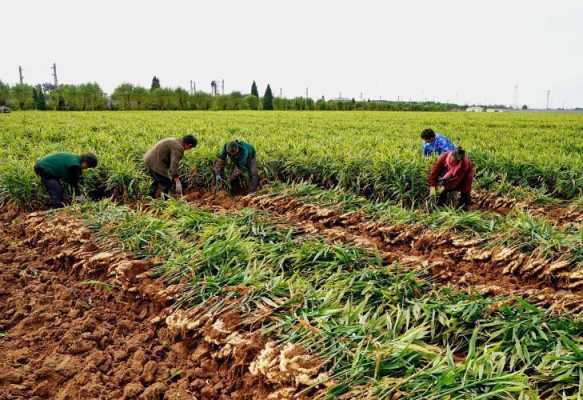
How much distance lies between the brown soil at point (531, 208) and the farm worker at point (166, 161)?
434 cm

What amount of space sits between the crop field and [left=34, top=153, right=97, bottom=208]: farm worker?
47cm

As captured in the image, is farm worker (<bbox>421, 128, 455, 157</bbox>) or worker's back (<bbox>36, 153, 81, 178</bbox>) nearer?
worker's back (<bbox>36, 153, 81, 178</bbox>)

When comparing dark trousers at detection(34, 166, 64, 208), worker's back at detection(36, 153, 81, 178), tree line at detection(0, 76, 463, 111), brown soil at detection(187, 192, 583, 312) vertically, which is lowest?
brown soil at detection(187, 192, 583, 312)

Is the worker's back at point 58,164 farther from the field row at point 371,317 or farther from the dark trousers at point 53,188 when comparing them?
the field row at point 371,317

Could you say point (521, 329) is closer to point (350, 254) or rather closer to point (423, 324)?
point (423, 324)

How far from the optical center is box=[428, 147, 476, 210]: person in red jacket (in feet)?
18.2

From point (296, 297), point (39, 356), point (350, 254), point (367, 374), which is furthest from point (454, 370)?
point (39, 356)

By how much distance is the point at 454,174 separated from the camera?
559cm

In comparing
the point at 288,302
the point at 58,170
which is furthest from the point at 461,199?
the point at 58,170

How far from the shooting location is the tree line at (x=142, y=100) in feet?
121

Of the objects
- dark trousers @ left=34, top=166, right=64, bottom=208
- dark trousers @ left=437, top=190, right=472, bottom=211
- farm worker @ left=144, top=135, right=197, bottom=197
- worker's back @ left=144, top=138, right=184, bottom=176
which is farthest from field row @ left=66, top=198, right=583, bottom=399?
dark trousers @ left=437, top=190, right=472, bottom=211

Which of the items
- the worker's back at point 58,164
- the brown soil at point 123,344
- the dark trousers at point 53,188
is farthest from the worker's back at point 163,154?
the brown soil at point 123,344

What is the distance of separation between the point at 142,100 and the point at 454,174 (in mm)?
41193

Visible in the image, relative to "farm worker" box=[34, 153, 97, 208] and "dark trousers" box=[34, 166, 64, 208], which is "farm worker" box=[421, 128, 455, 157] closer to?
"farm worker" box=[34, 153, 97, 208]
